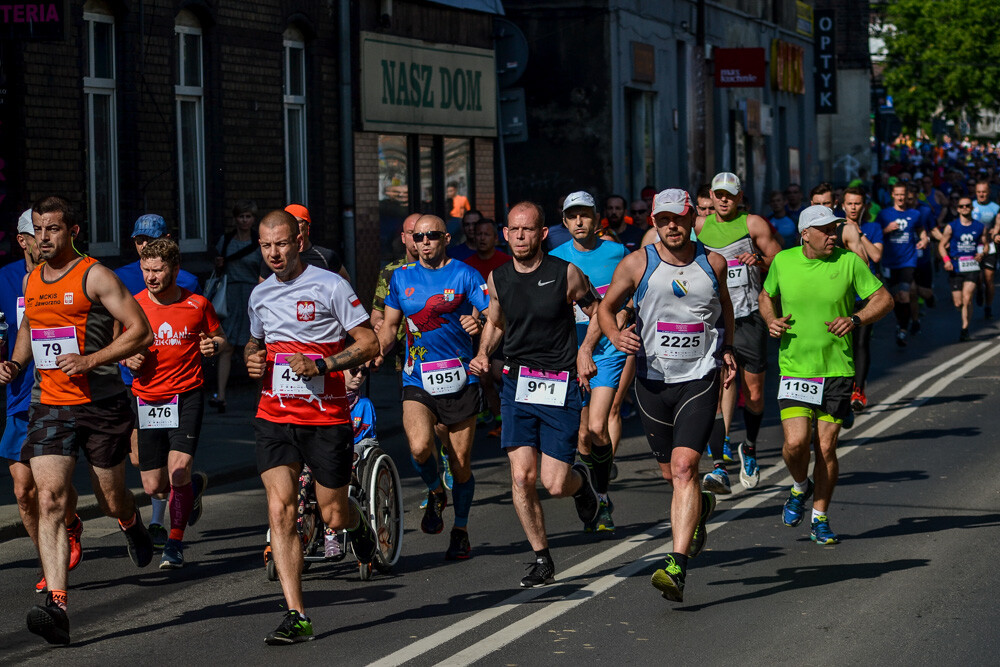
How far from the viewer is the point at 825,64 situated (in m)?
46.4

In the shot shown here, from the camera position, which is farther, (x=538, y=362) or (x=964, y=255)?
(x=964, y=255)

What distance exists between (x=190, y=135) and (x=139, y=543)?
980 centimetres

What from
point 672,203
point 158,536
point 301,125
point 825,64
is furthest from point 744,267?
point 825,64

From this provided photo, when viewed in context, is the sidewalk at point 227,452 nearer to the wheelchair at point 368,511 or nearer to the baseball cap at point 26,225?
the baseball cap at point 26,225

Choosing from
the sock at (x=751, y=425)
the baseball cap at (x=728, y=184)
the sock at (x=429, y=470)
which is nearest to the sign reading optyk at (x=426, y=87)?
the baseball cap at (x=728, y=184)

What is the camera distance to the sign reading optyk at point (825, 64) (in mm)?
46094

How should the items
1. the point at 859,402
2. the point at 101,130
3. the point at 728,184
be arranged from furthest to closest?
the point at 101,130 < the point at 859,402 < the point at 728,184

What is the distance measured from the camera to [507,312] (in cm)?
851

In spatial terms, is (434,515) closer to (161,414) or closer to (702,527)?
(161,414)

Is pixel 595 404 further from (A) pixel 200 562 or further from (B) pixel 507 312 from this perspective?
(A) pixel 200 562

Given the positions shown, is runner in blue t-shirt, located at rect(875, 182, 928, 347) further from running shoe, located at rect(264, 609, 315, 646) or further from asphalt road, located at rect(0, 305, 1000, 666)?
running shoe, located at rect(264, 609, 315, 646)

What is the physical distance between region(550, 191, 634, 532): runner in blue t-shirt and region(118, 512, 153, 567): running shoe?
8.40 ft

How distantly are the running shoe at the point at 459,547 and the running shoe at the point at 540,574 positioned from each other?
2.63 feet

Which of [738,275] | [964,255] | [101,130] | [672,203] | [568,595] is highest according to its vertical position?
[101,130]
